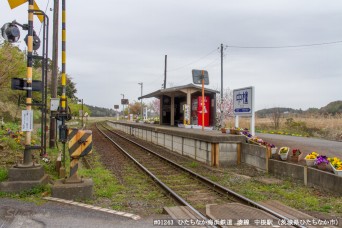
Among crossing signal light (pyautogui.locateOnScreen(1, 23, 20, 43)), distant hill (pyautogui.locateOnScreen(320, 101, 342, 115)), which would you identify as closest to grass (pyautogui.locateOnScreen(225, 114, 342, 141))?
crossing signal light (pyautogui.locateOnScreen(1, 23, 20, 43))

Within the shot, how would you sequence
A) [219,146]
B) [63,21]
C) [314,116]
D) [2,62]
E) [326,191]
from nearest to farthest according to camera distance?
[326,191] < [63,21] < [219,146] < [2,62] < [314,116]

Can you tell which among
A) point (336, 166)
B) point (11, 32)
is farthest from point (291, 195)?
point (11, 32)

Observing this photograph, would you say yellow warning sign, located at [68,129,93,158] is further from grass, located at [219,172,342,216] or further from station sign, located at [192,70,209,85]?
station sign, located at [192,70,209,85]

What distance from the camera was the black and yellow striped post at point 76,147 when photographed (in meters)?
6.27

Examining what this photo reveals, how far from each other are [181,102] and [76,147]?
19117mm

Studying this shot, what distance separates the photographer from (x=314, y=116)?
96.0ft

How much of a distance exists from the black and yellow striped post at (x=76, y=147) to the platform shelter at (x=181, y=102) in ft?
48.9

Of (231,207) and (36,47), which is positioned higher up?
(36,47)

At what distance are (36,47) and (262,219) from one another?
6106mm

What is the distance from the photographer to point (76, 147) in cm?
635

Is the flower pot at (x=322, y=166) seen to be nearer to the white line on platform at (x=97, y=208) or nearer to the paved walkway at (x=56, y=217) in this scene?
the paved walkway at (x=56, y=217)

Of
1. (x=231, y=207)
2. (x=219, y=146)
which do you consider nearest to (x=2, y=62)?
(x=219, y=146)

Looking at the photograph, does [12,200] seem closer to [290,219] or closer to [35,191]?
[35,191]

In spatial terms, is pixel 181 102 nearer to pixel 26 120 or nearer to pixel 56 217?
pixel 26 120
